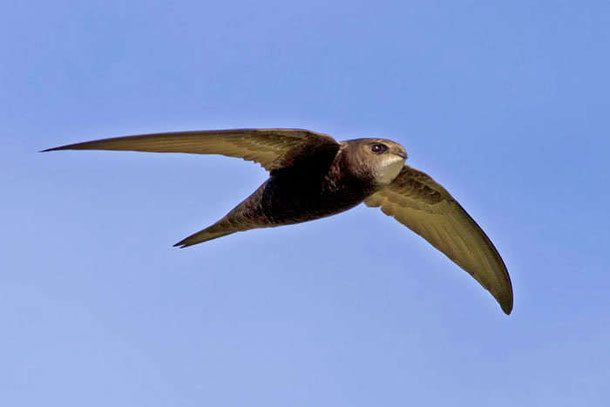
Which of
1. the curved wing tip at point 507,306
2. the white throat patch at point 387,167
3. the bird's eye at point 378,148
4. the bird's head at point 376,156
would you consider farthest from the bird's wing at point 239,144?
the curved wing tip at point 507,306

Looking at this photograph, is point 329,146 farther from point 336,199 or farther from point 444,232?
A: point 444,232

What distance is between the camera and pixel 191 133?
941 centimetres

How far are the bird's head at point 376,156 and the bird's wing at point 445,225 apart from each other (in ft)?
4.67

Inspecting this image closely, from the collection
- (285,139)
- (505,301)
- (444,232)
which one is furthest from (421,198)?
(285,139)


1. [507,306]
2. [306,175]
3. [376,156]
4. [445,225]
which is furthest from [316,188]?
[507,306]

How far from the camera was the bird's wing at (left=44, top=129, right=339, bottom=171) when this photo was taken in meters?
9.26

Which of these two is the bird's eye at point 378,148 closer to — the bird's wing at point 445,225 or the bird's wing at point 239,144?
the bird's wing at point 239,144

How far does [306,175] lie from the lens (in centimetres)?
1037

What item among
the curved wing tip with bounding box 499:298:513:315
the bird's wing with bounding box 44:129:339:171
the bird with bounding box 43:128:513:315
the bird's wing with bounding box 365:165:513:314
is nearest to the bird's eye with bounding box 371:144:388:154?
the bird with bounding box 43:128:513:315

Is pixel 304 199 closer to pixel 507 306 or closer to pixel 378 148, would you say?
pixel 378 148

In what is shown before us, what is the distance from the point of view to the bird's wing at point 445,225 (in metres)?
11.8

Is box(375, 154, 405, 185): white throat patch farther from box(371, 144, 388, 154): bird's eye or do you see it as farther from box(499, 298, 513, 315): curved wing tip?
box(499, 298, 513, 315): curved wing tip

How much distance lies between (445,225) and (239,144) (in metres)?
3.20

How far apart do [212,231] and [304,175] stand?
1.68 metres
